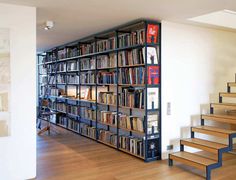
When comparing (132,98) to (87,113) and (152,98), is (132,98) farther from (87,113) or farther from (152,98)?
(87,113)

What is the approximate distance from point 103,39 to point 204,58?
220 cm

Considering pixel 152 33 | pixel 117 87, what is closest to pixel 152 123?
pixel 117 87

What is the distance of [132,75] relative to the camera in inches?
178

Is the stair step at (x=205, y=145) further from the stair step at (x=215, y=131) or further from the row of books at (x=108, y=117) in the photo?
the row of books at (x=108, y=117)

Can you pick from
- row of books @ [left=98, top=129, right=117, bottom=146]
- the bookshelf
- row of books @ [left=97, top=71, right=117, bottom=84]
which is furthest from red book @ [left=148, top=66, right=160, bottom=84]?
row of books @ [left=98, top=129, right=117, bottom=146]

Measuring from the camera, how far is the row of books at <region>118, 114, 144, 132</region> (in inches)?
171

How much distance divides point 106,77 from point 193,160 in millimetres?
2469

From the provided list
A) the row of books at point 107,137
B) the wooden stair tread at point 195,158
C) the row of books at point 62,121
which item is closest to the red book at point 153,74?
the wooden stair tread at point 195,158

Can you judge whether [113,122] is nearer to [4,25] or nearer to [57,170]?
[57,170]

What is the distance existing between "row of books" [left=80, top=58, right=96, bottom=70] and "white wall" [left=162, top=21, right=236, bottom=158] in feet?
6.55

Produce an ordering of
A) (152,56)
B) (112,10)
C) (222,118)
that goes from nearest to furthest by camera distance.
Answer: (112,10)
(152,56)
(222,118)

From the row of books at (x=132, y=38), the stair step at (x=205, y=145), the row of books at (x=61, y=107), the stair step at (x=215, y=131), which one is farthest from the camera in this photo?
the row of books at (x=61, y=107)

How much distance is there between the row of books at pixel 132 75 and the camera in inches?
169

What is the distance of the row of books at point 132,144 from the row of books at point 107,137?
0.23 m
